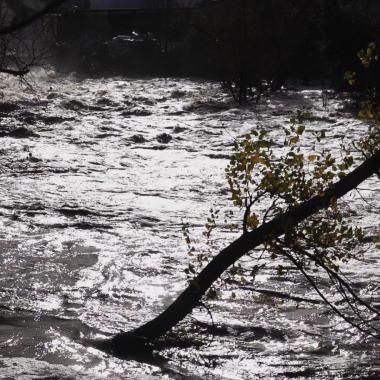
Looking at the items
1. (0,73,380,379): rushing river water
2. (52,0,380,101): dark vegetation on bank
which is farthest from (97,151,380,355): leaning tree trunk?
(52,0,380,101): dark vegetation on bank

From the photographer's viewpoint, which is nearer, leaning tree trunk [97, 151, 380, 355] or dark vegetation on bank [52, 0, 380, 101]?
leaning tree trunk [97, 151, 380, 355]

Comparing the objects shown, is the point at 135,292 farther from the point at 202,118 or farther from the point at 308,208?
the point at 202,118

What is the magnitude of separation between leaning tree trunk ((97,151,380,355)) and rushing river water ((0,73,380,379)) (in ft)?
0.59

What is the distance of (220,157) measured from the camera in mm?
12852

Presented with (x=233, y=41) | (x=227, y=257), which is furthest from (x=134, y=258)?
(x=233, y=41)

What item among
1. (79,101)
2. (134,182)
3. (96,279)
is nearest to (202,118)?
(79,101)

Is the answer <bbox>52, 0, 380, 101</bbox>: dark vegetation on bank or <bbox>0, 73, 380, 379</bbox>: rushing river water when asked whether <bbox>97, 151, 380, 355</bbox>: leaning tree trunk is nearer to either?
<bbox>0, 73, 380, 379</bbox>: rushing river water

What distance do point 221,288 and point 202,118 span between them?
1008cm

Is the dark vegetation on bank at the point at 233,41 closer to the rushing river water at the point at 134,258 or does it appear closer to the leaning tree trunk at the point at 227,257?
the rushing river water at the point at 134,258

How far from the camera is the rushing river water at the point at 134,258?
530cm

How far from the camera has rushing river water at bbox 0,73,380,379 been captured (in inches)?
209

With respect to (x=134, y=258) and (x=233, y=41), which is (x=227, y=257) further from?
(x=233, y=41)

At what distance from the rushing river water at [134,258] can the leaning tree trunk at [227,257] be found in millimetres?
179

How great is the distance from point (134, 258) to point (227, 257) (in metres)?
2.77
